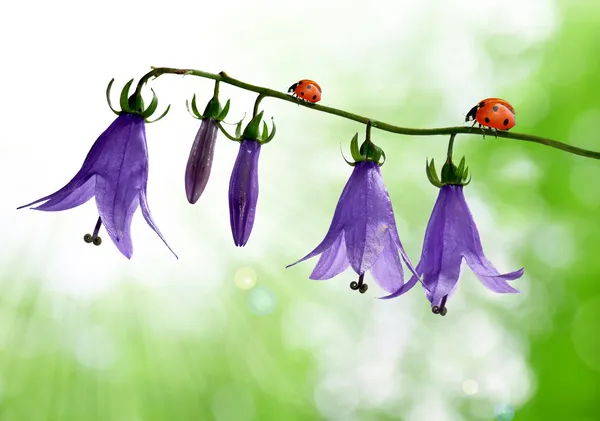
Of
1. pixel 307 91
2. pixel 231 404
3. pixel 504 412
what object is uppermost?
pixel 307 91

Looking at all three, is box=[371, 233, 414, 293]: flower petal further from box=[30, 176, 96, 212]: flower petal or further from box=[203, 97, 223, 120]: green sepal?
box=[30, 176, 96, 212]: flower petal

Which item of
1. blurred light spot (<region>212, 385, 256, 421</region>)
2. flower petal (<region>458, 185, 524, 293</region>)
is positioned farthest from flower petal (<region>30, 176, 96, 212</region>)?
blurred light spot (<region>212, 385, 256, 421</region>)

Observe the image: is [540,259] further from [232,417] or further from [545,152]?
[232,417]

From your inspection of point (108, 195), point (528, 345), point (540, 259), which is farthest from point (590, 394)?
point (108, 195)

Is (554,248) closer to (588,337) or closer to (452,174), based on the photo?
(588,337)

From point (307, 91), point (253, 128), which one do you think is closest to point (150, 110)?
point (253, 128)

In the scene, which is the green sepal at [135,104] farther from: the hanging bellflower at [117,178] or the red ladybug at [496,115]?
the red ladybug at [496,115]
